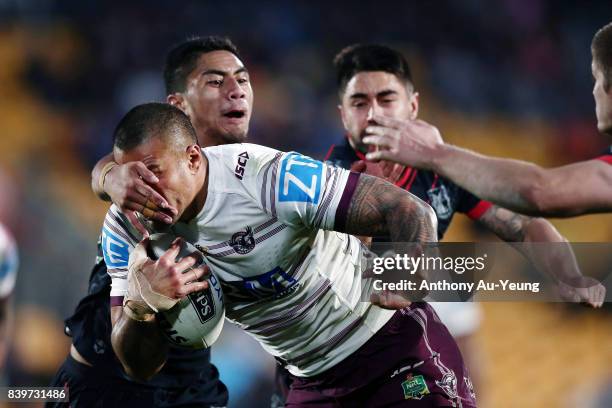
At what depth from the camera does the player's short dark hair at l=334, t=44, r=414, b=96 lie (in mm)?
4715

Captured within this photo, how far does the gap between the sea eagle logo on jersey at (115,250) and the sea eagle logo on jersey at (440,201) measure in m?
1.65

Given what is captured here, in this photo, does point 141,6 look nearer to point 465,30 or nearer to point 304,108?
point 304,108

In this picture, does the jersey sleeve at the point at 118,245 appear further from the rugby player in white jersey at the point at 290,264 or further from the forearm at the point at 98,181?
the forearm at the point at 98,181

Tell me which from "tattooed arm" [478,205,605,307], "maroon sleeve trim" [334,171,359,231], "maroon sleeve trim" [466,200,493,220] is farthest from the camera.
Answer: "maroon sleeve trim" [466,200,493,220]

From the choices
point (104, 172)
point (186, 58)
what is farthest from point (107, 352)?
point (186, 58)

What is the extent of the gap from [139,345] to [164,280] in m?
0.44

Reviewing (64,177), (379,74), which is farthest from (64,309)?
(379,74)

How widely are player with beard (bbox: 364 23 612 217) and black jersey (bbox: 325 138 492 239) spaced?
1447 millimetres

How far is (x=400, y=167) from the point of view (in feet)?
13.8

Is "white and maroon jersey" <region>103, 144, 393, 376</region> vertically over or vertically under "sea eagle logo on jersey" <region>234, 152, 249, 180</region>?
under

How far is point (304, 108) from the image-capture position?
8453 mm

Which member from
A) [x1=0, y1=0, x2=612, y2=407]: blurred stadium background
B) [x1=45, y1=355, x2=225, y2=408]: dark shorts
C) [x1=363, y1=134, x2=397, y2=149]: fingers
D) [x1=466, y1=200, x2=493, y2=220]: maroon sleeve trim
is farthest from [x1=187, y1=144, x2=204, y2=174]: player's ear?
[x1=0, y1=0, x2=612, y2=407]: blurred stadium background

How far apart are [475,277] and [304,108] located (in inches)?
201

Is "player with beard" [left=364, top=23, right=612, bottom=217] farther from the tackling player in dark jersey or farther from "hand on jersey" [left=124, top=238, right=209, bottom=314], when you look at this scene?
the tackling player in dark jersey
